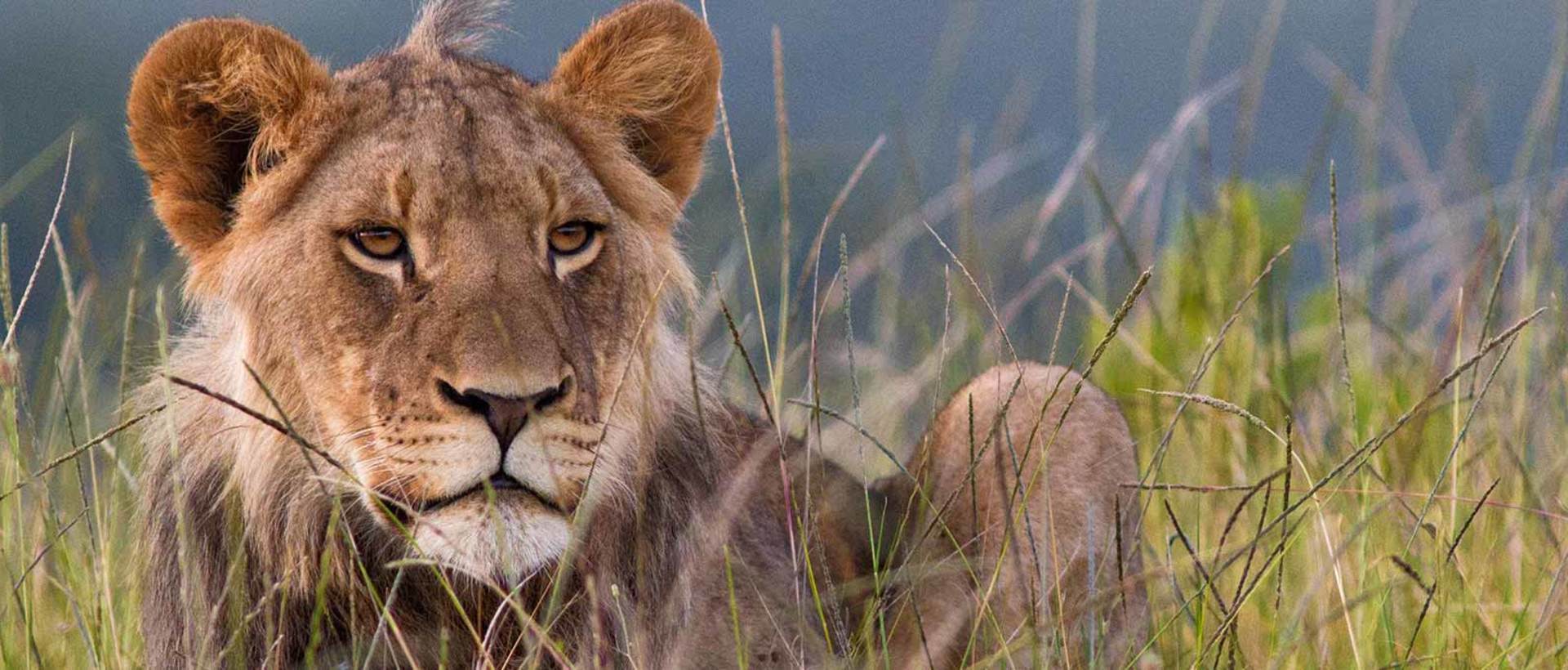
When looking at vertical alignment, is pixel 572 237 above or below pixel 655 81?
below

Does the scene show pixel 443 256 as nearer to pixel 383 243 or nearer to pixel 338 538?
pixel 383 243

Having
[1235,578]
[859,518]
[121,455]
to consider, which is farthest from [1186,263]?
[121,455]

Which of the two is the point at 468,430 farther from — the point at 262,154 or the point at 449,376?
the point at 262,154

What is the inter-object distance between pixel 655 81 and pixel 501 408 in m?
1.14

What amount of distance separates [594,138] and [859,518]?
1173 millimetres

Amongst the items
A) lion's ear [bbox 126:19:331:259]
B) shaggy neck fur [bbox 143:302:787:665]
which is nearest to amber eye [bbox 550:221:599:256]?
shaggy neck fur [bbox 143:302:787:665]

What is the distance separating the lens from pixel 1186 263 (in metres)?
6.75

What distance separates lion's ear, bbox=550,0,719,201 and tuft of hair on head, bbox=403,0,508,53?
0.33 metres

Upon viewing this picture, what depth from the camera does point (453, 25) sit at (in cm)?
375

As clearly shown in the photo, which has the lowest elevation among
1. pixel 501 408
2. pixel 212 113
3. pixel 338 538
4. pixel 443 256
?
pixel 338 538

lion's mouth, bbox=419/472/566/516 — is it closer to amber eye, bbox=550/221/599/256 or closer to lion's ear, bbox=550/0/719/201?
amber eye, bbox=550/221/599/256

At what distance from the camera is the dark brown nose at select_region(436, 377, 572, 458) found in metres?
2.73

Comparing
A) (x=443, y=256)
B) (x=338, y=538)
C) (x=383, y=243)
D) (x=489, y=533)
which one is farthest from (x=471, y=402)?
(x=338, y=538)

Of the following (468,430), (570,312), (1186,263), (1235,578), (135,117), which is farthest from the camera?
(1186,263)
